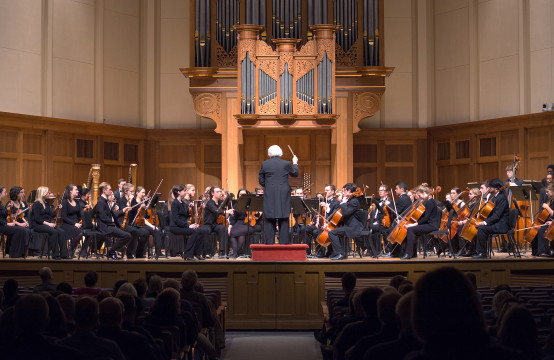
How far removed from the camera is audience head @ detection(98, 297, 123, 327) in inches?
161

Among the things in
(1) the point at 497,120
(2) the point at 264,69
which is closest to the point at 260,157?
(2) the point at 264,69

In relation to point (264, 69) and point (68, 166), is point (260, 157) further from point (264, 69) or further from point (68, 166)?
point (68, 166)

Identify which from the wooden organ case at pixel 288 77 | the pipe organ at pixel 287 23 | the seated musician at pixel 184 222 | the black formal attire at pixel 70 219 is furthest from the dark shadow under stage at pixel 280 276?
the pipe organ at pixel 287 23

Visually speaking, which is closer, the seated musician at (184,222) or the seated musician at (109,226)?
the seated musician at (184,222)

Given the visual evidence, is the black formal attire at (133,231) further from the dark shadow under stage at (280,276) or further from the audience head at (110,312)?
the audience head at (110,312)

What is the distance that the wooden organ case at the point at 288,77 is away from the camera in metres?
15.1

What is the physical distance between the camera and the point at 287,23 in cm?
1609

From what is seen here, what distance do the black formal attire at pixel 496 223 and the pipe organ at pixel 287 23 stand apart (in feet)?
19.9

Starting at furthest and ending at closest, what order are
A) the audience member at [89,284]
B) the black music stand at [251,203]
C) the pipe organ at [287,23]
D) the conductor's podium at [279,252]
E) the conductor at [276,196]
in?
1. the pipe organ at [287,23]
2. the black music stand at [251,203]
3. the conductor at [276,196]
4. the conductor's podium at [279,252]
5. the audience member at [89,284]

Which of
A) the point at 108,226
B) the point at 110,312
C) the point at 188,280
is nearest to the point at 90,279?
the point at 188,280

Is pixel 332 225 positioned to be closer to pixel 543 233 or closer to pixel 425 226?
pixel 425 226

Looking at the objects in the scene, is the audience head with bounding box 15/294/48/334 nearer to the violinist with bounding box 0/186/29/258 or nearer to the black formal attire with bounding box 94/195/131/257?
the black formal attire with bounding box 94/195/131/257

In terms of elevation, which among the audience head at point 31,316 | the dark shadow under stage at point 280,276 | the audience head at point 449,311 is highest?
the audience head at point 449,311

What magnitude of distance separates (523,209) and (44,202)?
7.62 metres
